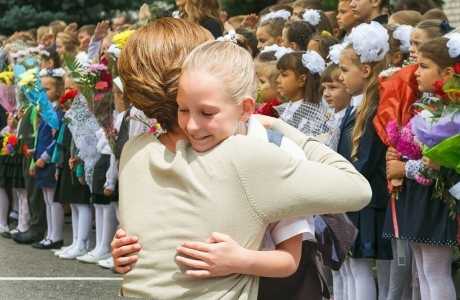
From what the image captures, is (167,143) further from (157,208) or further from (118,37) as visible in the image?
(118,37)

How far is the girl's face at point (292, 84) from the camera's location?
766 centimetres

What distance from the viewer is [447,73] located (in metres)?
6.18

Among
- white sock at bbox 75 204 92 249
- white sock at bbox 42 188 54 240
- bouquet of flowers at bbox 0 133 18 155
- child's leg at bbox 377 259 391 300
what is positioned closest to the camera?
child's leg at bbox 377 259 391 300

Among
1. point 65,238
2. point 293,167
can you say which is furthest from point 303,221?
point 65,238

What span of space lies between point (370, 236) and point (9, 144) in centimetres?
658

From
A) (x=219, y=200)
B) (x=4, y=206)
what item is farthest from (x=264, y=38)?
(x=219, y=200)

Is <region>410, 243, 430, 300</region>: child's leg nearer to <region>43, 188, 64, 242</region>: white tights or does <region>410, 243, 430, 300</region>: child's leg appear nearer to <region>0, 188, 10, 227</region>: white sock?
<region>43, 188, 64, 242</region>: white tights

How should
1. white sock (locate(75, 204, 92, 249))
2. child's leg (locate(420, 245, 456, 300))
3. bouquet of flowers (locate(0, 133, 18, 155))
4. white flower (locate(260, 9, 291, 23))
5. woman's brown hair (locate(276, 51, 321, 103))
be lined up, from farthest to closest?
bouquet of flowers (locate(0, 133, 18, 155))
white sock (locate(75, 204, 92, 249))
white flower (locate(260, 9, 291, 23))
woman's brown hair (locate(276, 51, 321, 103))
child's leg (locate(420, 245, 456, 300))

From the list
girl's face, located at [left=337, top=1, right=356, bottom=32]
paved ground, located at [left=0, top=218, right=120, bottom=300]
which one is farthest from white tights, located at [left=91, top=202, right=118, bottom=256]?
girl's face, located at [left=337, top=1, right=356, bottom=32]

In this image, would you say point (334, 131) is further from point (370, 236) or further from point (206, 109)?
point (206, 109)

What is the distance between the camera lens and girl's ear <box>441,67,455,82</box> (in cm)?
593

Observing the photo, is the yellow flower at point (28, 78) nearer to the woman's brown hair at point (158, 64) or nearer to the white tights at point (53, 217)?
the white tights at point (53, 217)

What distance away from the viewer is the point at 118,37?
32.1 feet

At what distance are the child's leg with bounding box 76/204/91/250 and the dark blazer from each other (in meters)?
4.43
